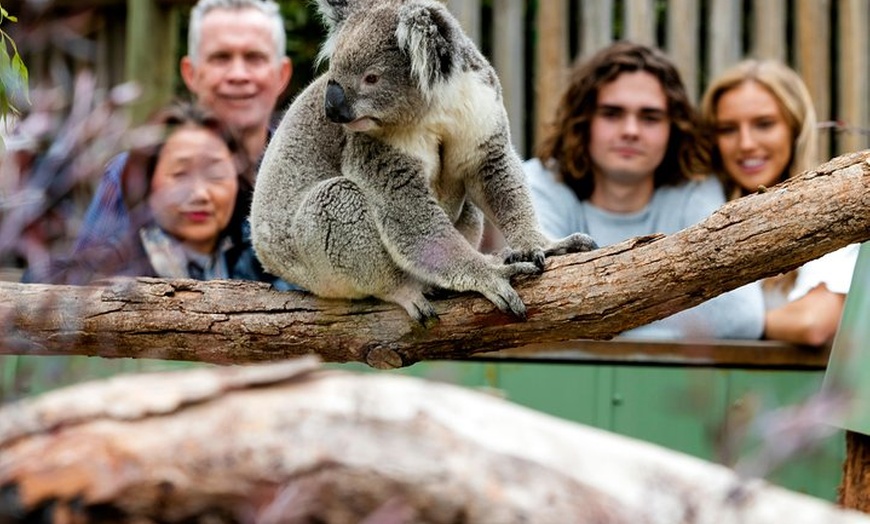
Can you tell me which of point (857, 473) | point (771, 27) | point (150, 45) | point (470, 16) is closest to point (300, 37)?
point (150, 45)

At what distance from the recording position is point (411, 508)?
1.42m

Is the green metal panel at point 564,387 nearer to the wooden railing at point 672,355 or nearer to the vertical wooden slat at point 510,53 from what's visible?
the wooden railing at point 672,355

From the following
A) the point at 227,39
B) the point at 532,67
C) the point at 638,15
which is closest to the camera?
the point at 227,39

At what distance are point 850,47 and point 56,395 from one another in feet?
15.9

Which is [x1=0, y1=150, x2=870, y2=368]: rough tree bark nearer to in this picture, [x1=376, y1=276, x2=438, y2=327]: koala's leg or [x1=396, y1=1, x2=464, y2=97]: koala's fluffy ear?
[x1=376, y1=276, x2=438, y2=327]: koala's leg

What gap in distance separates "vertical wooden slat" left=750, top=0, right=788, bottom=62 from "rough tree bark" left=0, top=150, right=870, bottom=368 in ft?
9.39

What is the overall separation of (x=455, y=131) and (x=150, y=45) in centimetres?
275

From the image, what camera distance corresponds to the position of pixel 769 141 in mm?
4680

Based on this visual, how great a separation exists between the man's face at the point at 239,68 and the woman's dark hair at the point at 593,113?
3.88 ft

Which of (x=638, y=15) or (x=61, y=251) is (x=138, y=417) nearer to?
(x=61, y=251)

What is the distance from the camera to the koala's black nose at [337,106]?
3.26 meters

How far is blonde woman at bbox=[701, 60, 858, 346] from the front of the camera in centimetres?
461

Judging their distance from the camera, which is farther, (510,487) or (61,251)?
(61,251)

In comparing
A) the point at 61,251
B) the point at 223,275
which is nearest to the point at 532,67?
the point at 223,275
